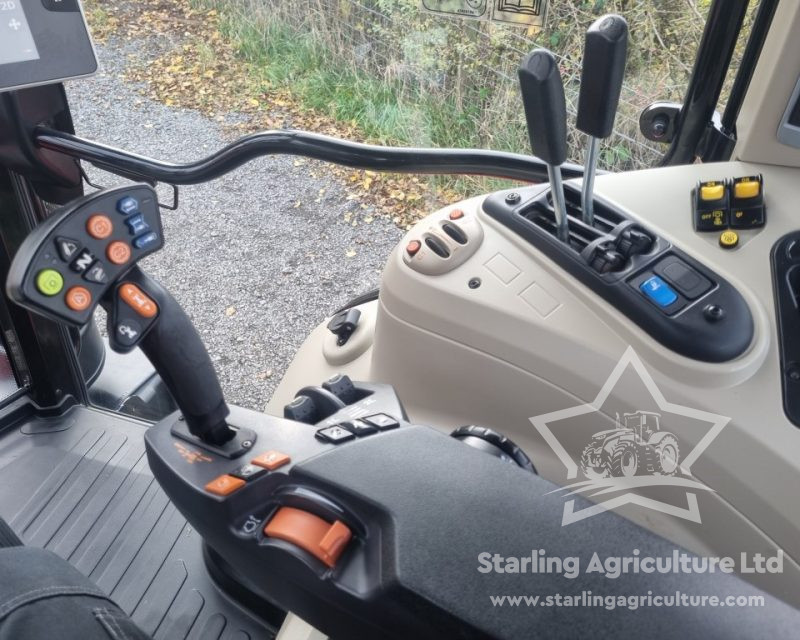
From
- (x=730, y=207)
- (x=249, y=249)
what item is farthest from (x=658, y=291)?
(x=249, y=249)

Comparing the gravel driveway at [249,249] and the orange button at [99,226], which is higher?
the orange button at [99,226]

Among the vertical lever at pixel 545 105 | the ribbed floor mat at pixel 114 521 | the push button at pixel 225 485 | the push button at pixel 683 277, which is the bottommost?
the ribbed floor mat at pixel 114 521

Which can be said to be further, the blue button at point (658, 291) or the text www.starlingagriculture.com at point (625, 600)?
the blue button at point (658, 291)

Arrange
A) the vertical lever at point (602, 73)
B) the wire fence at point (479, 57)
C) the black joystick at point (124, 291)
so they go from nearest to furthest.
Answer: the black joystick at point (124, 291) → the vertical lever at point (602, 73) → the wire fence at point (479, 57)

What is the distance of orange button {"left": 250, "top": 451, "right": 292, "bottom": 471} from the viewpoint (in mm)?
644

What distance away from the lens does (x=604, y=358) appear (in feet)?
2.70

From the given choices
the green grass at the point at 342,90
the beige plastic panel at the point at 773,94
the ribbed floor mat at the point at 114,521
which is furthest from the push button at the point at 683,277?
the ribbed floor mat at the point at 114,521

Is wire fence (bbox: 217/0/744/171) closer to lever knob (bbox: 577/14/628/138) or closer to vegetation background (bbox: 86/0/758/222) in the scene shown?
vegetation background (bbox: 86/0/758/222)

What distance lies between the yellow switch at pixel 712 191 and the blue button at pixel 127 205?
71cm

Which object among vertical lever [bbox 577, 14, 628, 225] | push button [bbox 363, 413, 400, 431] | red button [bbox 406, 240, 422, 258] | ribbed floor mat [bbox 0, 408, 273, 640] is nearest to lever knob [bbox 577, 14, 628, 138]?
vertical lever [bbox 577, 14, 628, 225]

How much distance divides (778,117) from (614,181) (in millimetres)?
218

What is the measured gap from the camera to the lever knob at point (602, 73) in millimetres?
697

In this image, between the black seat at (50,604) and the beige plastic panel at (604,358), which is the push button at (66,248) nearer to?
the black seat at (50,604)

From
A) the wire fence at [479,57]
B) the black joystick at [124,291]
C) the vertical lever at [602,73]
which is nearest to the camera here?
the black joystick at [124,291]
